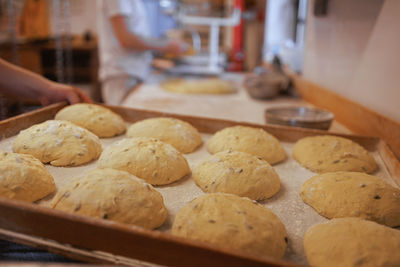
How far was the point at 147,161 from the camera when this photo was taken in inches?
51.9

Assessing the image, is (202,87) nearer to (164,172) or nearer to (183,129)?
(183,129)

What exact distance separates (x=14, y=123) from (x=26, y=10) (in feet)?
19.6

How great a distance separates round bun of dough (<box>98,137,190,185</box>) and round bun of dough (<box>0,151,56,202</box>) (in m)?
0.25

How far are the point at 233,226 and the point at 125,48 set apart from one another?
291cm

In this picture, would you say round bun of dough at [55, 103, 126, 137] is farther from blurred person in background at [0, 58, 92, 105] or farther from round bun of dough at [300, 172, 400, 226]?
round bun of dough at [300, 172, 400, 226]

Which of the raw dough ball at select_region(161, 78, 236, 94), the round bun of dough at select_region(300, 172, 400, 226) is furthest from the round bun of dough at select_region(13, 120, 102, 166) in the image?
the raw dough ball at select_region(161, 78, 236, 94)

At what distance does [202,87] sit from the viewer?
3125mm

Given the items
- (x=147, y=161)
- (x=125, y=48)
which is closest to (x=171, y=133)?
(x=147, y=161)

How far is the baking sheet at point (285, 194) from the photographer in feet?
3.35

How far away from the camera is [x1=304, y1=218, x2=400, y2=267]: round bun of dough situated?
2.67ft

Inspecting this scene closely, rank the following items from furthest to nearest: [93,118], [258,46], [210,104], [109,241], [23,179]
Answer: [258,46] → [210,104] → [93,118] → [23,179] → [109,241]

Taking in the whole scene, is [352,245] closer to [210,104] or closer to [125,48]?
[210,104]

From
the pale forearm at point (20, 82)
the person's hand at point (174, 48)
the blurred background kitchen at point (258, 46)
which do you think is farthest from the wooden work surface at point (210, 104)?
the pale forearm at point (20, 82)

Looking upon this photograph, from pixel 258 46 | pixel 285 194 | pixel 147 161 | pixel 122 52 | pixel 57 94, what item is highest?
pixel 258 46
